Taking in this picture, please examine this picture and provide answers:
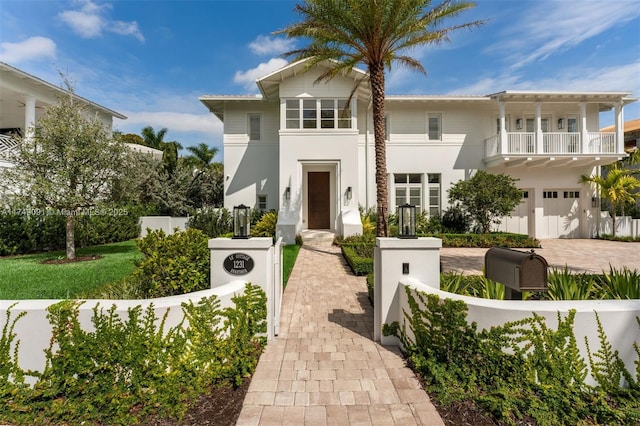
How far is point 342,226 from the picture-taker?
13.1m

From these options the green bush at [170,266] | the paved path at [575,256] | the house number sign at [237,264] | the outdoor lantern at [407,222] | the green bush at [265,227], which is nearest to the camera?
the house number sign at [237,264]

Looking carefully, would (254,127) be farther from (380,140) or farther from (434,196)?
(434,196)

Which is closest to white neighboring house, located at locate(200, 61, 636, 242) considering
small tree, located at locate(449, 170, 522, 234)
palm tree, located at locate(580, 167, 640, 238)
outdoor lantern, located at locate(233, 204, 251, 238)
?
palm tree, located at locate(580, 167, 640, 238)

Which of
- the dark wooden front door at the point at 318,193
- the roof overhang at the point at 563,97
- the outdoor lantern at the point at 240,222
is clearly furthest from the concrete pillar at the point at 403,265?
the roof overhang at the point at 563,97

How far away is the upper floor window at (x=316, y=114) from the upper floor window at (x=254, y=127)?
2.40 meters

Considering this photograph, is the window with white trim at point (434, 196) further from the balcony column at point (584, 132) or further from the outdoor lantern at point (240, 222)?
the outdoor lantern at point (240, 222)

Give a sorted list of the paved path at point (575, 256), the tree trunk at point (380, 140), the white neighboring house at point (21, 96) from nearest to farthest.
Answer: the paved path at point (575, 256)
the tree trunk at point (380, 140)
the white neighboring house at point (21, 96)

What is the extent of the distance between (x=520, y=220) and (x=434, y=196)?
4.98 metres

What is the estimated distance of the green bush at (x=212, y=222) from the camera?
44.3ft

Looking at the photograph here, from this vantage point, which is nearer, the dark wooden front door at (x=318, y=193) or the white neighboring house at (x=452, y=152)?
the white neighboring house at (x=452, y=152)

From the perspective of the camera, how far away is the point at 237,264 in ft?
12.7

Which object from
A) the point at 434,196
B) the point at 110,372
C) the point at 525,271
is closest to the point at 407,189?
the point at 434,196

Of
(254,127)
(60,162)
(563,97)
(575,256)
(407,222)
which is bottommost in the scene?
(575,256)

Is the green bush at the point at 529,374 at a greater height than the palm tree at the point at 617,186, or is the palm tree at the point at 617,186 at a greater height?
the palm tree at the point at 617,186
